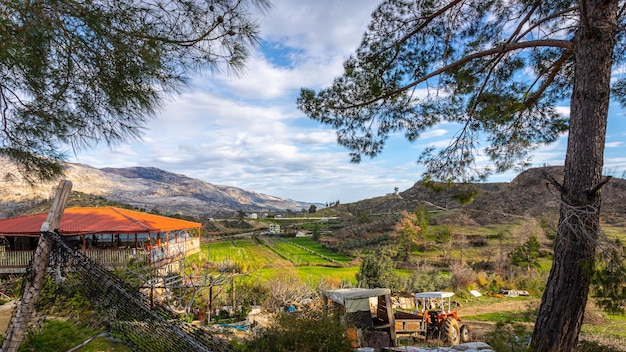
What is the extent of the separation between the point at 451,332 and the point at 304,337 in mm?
6319

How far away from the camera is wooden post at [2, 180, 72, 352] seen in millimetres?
3334

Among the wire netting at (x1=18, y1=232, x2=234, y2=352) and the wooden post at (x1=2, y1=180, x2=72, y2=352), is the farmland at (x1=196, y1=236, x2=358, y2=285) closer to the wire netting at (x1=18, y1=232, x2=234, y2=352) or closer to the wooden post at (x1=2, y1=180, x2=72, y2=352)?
the wire netting at (x1=18, y1=232, x2=234, y2=352)

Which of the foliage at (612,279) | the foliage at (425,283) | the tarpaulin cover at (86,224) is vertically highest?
the foliage at (612,279)

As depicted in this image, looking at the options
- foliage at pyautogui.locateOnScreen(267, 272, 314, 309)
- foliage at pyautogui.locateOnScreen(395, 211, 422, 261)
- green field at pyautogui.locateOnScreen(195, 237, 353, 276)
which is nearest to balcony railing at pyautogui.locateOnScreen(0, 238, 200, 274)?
foliage at pyautogui.locateOnScreen(267, 272, 314, 309)

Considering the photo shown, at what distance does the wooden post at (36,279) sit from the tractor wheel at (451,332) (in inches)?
366

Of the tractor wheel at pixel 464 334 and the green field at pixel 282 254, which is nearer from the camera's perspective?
the tractor wheel at pixel 464 334

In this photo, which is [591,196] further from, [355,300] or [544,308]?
[355,300]

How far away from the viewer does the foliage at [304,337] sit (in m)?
5.06

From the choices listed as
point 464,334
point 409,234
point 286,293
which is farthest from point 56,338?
point 409,234

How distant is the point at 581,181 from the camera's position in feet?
14.1

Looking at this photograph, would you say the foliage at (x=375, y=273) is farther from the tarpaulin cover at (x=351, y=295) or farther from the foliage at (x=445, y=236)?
the foliage at (x=445, y=236)

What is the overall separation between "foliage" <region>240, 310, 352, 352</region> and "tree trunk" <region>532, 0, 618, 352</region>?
2.48m

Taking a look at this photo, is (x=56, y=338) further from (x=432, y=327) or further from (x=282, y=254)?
(x=282, y=254)

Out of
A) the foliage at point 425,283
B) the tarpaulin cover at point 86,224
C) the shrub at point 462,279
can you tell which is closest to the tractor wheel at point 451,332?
the foliage at point 425,283
